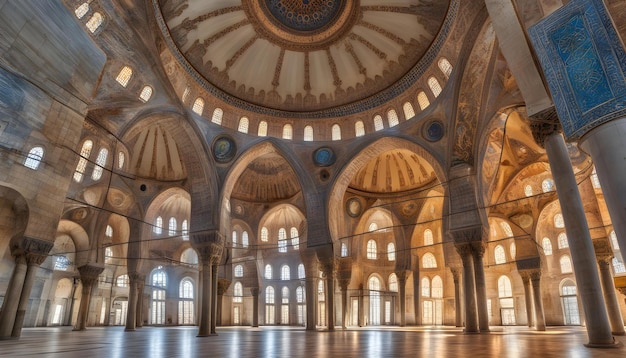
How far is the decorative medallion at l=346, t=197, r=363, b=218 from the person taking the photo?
25922 mm

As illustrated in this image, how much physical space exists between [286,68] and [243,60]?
7.22ft

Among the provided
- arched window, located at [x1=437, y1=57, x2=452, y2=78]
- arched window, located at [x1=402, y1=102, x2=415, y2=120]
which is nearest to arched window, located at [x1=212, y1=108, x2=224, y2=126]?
arched window, located at [x1=402, y1=102, x2=415, y2=120]

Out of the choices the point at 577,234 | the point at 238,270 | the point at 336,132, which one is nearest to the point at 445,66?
the point at 336,132

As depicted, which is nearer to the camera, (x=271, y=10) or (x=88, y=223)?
(x=271, y=10)

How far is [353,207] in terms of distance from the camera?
1026 inches

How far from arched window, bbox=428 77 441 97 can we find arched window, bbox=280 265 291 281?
63.2 ft

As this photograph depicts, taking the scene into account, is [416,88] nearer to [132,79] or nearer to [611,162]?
[132,79]

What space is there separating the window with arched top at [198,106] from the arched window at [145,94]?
2819 millimetres

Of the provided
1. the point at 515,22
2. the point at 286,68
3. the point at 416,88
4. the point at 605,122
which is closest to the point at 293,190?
the point at 286,68

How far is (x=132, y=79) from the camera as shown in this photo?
14945 millimetres

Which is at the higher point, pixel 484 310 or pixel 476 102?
pixel 476 102

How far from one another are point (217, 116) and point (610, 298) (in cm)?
1752

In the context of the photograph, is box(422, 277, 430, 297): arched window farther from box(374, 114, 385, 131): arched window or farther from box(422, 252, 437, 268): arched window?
box(374, 114, 385, 131): arched window

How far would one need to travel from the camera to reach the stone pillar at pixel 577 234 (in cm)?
771
